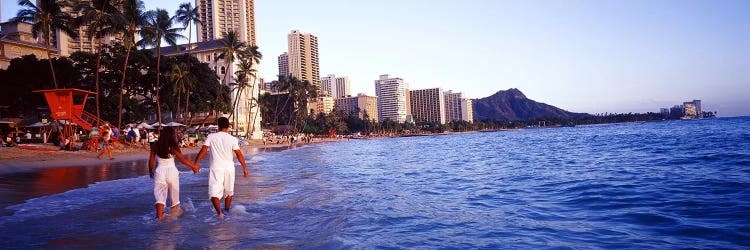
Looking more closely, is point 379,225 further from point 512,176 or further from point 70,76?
point 70,76

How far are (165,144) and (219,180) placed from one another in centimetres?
93

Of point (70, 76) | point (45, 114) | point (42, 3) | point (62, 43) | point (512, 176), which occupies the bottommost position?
point (512, 176)

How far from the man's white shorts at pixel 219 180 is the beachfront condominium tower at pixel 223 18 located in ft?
374

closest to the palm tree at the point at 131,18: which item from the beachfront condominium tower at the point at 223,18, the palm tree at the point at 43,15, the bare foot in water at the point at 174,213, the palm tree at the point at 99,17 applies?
the palm tree at the point at 99,17

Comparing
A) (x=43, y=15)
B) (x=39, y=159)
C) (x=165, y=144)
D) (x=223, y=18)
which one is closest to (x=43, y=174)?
(x=39, y=159)

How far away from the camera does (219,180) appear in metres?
6.79

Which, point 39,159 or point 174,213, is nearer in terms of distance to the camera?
point 174,213

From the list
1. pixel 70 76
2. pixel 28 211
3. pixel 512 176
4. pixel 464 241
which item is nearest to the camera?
pixel 464 241

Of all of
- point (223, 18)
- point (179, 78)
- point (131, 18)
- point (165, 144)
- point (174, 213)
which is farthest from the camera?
point (223, 18)

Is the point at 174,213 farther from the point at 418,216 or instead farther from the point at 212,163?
the point at 418,216

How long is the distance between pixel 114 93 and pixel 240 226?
49252 mm

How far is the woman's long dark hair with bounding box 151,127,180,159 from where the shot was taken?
6723 millimetres

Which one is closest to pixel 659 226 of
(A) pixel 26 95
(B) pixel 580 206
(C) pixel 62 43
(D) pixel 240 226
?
(B) pixel 580 206

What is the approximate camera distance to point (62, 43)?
101250 mm
